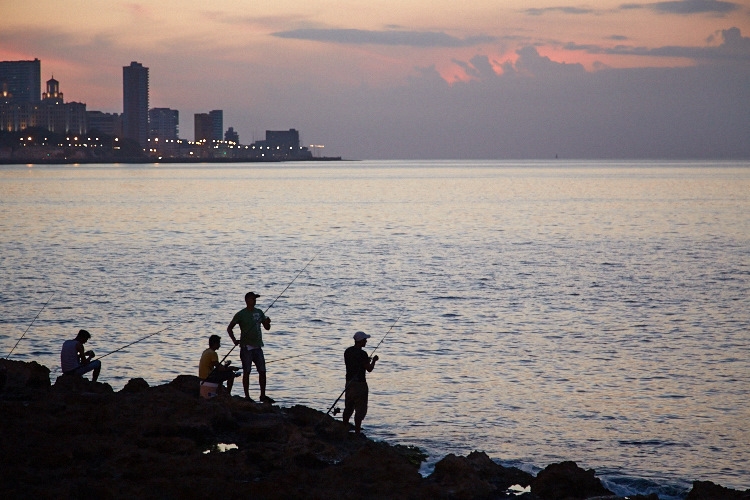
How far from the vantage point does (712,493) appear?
10.2m

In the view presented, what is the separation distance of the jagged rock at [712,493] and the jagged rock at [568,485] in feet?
3.59

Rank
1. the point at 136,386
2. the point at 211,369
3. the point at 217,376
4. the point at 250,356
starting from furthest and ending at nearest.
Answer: the point at 136,386, the point at 250,356, the point at 211,369, the point at 217,376

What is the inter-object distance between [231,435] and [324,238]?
145 feet

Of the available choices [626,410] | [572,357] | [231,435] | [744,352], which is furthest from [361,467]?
[744,352]

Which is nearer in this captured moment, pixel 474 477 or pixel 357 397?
pixel 474 477

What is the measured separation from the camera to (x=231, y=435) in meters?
12.4

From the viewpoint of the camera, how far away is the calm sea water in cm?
1453

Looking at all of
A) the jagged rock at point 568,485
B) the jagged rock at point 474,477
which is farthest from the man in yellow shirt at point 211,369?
the jagged rock at point 568,485

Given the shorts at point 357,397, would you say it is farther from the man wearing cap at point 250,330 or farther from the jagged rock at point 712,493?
the jagged rock at point 712,493

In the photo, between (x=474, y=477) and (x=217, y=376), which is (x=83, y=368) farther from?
(x=474, y=477)

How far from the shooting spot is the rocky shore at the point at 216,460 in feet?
30.7

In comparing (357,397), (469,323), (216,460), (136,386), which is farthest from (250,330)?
(469,323)

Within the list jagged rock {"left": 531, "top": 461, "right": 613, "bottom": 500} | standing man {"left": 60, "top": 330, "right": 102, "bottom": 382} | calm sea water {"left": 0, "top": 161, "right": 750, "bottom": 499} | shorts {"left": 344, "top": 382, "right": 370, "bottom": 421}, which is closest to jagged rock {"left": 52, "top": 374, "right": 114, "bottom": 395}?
standing man {"left": 60, "top": 330, "right": 102, "bottom": 382}

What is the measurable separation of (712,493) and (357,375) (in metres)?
5.01
